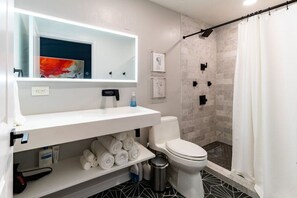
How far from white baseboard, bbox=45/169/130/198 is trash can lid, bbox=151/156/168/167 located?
369 millimetres

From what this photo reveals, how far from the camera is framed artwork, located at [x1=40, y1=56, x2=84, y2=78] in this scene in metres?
1.40

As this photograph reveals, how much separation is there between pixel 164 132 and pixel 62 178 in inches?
45.9

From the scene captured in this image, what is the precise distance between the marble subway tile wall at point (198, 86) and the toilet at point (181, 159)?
55cm

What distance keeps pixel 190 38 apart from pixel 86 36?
1.56 metres

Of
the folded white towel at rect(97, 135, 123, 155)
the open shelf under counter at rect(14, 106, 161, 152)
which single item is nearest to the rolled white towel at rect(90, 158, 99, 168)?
the folded white towel at rect(97, 135, 123, 155)

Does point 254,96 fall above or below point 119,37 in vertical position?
below

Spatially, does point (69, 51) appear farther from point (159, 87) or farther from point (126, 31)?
point (159, 87)

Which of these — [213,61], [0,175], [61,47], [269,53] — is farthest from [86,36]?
[213,61]

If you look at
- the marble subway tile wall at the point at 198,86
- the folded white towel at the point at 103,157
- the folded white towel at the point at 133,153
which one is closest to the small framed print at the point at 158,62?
the marble subway tile wall at the point at 198,86

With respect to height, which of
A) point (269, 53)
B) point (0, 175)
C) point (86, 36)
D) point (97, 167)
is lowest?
point (97, 167)

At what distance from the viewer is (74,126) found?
1.07m

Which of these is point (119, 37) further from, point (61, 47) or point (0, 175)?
point (0, 175)

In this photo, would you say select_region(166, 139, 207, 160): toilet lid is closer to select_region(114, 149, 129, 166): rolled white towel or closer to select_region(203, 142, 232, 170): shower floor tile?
select_region(114, 149, 129, 166): rolled white towel

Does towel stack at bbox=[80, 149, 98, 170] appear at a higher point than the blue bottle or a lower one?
lower
